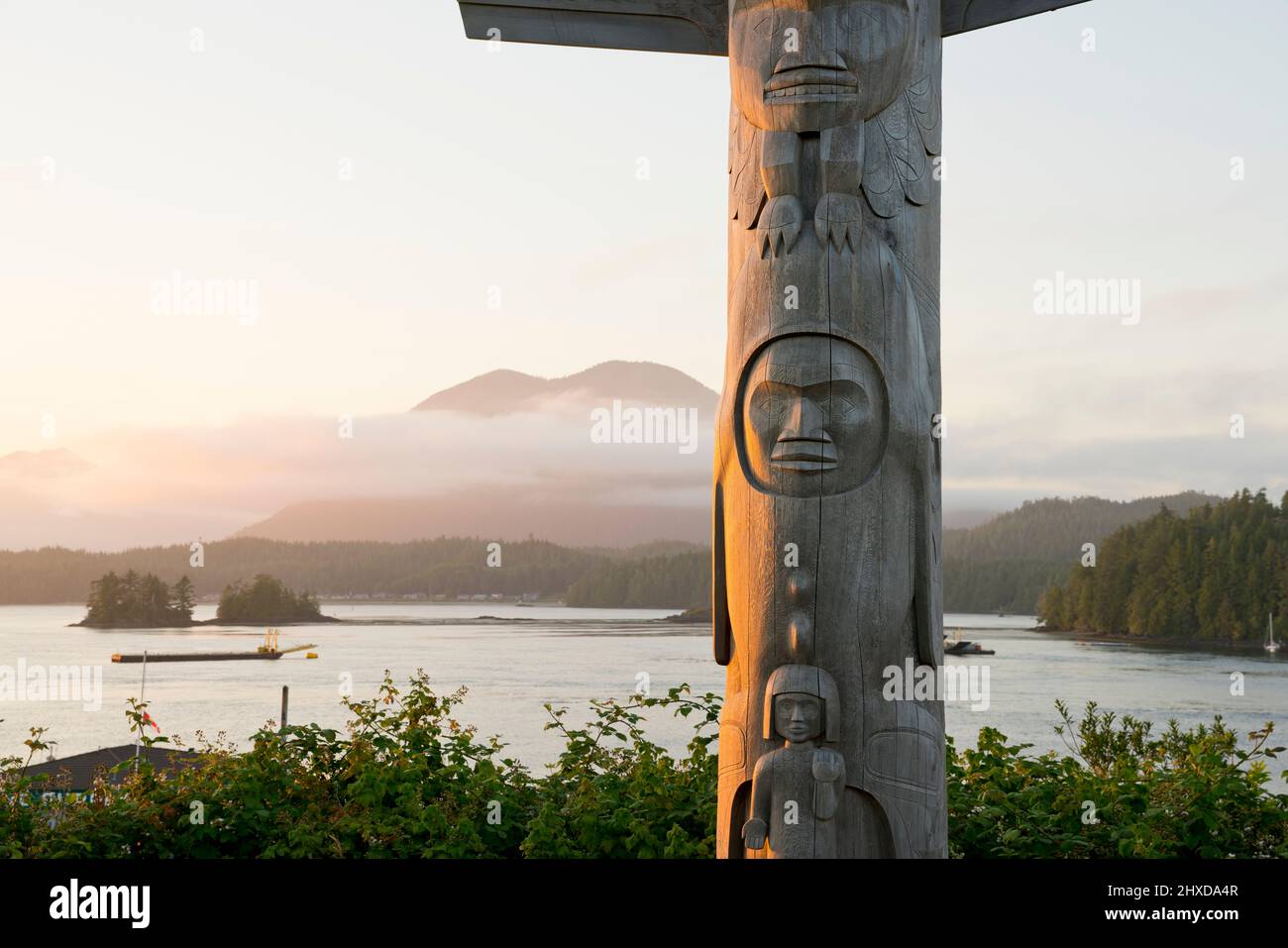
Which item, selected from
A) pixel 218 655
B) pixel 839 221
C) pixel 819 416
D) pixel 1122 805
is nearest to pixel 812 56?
pixel 839 221

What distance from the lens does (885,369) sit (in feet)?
11.1

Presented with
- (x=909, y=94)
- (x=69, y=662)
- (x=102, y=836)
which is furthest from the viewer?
(x=69, y=662)

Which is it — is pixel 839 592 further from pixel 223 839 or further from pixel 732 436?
pixel 223 839

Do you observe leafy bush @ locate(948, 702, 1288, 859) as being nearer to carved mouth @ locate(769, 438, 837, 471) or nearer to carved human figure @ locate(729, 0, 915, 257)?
carved mouth @ locate(769, 438, 837, 471)

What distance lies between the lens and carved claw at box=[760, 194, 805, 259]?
341 cm

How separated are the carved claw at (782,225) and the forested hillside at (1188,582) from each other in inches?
423

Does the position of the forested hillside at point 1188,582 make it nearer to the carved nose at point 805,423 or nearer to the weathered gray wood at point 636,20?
the weathered gray wood at point 636,20

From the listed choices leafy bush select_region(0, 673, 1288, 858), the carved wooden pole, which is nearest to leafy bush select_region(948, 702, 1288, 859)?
leafy bush select_region(0, 673, 1288, 858)

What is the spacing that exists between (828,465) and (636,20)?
214 cm

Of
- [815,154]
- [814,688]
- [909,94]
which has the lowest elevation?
[814,688]

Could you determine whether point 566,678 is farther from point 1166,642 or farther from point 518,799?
point 1166,642

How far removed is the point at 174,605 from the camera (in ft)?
48.3

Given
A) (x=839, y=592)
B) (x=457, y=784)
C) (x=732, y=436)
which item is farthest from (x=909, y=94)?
(x=457, y=784)
